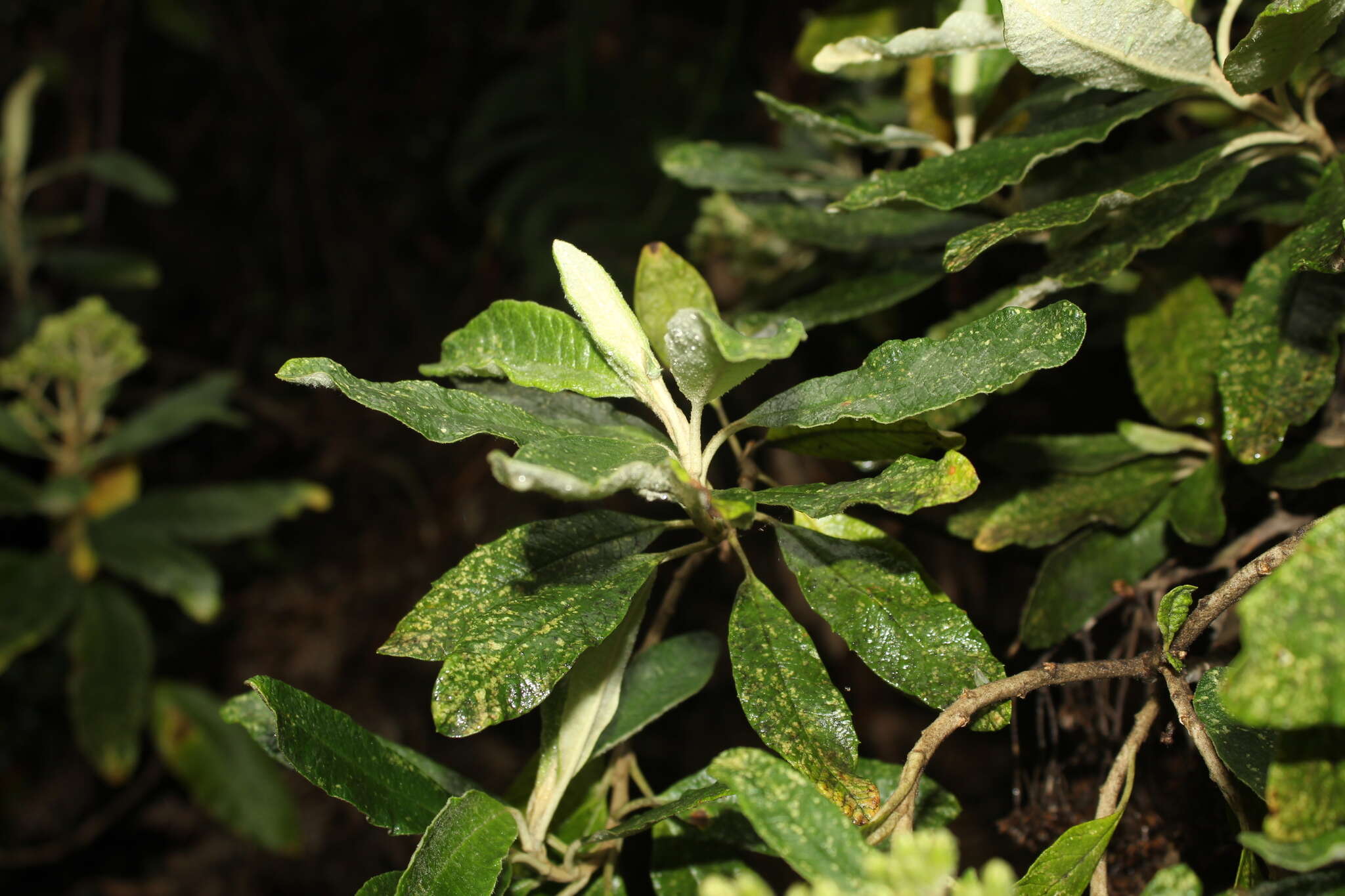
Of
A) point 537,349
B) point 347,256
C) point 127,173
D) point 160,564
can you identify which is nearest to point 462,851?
point 537,349

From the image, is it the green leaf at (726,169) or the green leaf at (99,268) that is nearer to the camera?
the green leaf at (726,169)

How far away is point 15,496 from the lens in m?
1.85

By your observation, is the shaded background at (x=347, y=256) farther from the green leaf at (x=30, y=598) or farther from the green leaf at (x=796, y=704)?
the green leaf at (x=796, y=704)

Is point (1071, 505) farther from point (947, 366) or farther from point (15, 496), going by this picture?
point (15, 496)

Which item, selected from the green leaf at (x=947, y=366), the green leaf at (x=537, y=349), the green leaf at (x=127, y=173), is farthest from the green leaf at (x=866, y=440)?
the green leaf at (x=127, y=173)

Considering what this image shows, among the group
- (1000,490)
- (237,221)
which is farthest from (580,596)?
(237,221)

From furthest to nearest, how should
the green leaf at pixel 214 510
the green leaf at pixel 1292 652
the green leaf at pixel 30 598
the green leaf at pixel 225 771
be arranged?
the green leaf at pixel 225 771 < the green leaf at pixel 214 510 < the green leaf at pixel 30 598 < the green leaf at pixel 1292 652

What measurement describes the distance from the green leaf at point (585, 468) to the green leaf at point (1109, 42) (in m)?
0.39

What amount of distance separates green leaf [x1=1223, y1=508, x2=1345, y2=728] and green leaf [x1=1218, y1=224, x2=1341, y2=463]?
390mm

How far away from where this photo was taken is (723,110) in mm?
2242

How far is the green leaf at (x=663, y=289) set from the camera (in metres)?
0.78

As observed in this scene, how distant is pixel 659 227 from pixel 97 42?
2.12 m

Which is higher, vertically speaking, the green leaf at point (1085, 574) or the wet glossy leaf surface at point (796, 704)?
the wet glossy leaf surface at point (796, 704)

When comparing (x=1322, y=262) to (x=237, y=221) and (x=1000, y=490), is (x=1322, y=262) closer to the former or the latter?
(x=1000, y=490)
